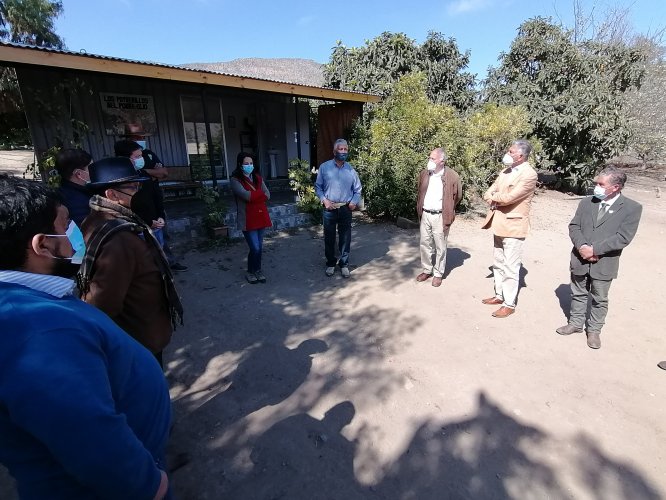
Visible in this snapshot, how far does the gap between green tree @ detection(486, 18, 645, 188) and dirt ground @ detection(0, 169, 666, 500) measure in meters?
7.99

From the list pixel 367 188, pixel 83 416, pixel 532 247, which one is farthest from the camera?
pixel 367 188

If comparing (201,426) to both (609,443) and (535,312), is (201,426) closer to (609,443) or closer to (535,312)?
(609,443)

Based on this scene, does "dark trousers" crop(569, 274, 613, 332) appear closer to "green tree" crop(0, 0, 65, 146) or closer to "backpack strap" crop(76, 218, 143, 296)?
"backpack strap" crop(76, 218, 143, 296)

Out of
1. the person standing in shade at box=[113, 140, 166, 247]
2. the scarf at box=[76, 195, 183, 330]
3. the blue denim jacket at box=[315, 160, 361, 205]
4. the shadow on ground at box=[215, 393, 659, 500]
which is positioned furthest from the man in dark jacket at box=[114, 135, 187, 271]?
the shadow on ground at box=[215, 393, 659, 500]

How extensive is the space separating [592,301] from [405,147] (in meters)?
5.64

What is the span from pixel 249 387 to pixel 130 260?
1601 millimetres

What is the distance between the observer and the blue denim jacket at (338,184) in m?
5.04

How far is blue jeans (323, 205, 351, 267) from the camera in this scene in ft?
16.9

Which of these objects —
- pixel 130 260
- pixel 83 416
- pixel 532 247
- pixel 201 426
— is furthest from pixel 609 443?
pixel 532 247

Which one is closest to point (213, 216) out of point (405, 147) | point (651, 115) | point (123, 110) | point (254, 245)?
point (254, 245)

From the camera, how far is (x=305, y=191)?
8242mm

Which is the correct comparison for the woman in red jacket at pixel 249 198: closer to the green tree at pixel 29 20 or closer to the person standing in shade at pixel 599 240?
the person standing in shade at pixel 599 240

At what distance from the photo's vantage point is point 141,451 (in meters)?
0.94

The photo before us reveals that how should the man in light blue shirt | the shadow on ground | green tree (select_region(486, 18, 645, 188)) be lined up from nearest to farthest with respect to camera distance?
the shadow on ground < the man in light blue shirt < green tree (select_region(486, 18, 645, 188))
